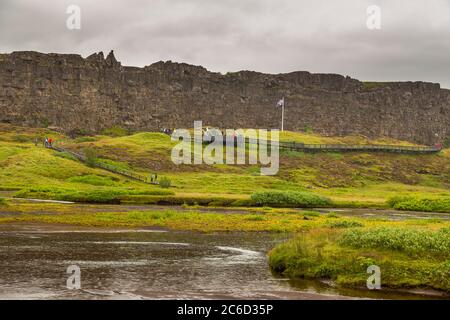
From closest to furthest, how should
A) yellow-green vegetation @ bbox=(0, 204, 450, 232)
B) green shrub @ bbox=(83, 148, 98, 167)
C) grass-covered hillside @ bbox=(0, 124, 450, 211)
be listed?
1. yellow-green vegetation @ bbox=(0, 204, 450, 232)
2. grass-covered hillside @ bbox=(0, 124, 450, 211)
3. green shrub @ bbox=(83, 148, 98, 167)

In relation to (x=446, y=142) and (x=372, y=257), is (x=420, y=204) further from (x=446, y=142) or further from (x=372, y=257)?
(x=446, y=142)

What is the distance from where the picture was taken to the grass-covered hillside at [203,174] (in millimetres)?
70750

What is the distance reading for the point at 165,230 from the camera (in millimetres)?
43812

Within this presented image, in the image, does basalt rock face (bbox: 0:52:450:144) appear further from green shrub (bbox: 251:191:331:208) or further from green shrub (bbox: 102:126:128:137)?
green shrub (bbox: 251:191:331:208)

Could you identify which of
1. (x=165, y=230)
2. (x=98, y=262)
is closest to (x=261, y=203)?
(x=165, y=230)

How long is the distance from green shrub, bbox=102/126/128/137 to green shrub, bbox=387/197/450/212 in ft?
229

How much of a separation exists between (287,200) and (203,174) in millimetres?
28504
